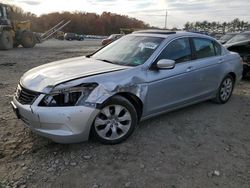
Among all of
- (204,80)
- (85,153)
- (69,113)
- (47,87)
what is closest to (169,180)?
(85,153)

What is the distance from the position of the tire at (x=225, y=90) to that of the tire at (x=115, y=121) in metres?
2.52

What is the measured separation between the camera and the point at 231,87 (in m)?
5.96

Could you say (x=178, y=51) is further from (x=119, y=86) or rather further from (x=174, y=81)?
(x=119, y=86)

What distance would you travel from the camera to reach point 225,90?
19.0ft

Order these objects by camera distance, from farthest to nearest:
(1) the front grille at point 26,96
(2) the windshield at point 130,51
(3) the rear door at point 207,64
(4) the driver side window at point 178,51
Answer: (3) the rear door at point 207,64
(4) the driver side window at point 178,51
(2) the windshield at point 130,51
(1) the front grille at point 26,96

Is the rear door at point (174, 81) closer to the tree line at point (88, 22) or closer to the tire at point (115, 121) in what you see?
the tire at point (115, 121)

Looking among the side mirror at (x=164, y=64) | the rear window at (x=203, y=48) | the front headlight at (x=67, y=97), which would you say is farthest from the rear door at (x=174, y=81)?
the front headlight at (x=67, y=97)

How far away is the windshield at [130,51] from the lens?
4.19 m

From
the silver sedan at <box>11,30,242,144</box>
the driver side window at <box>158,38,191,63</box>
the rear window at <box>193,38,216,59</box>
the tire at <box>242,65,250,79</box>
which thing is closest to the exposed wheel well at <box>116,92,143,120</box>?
the silver sedan at <box>11,30,242,144</box>

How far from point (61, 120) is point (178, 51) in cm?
233

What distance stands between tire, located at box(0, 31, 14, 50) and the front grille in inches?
692

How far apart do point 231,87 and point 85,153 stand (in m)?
3.81

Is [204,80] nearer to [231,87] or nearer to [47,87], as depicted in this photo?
[231,87]

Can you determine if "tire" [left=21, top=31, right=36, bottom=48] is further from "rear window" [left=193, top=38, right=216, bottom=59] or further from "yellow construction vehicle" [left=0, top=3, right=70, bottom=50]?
"rear window" [left=193, top=38, right=216, bottom=59]
